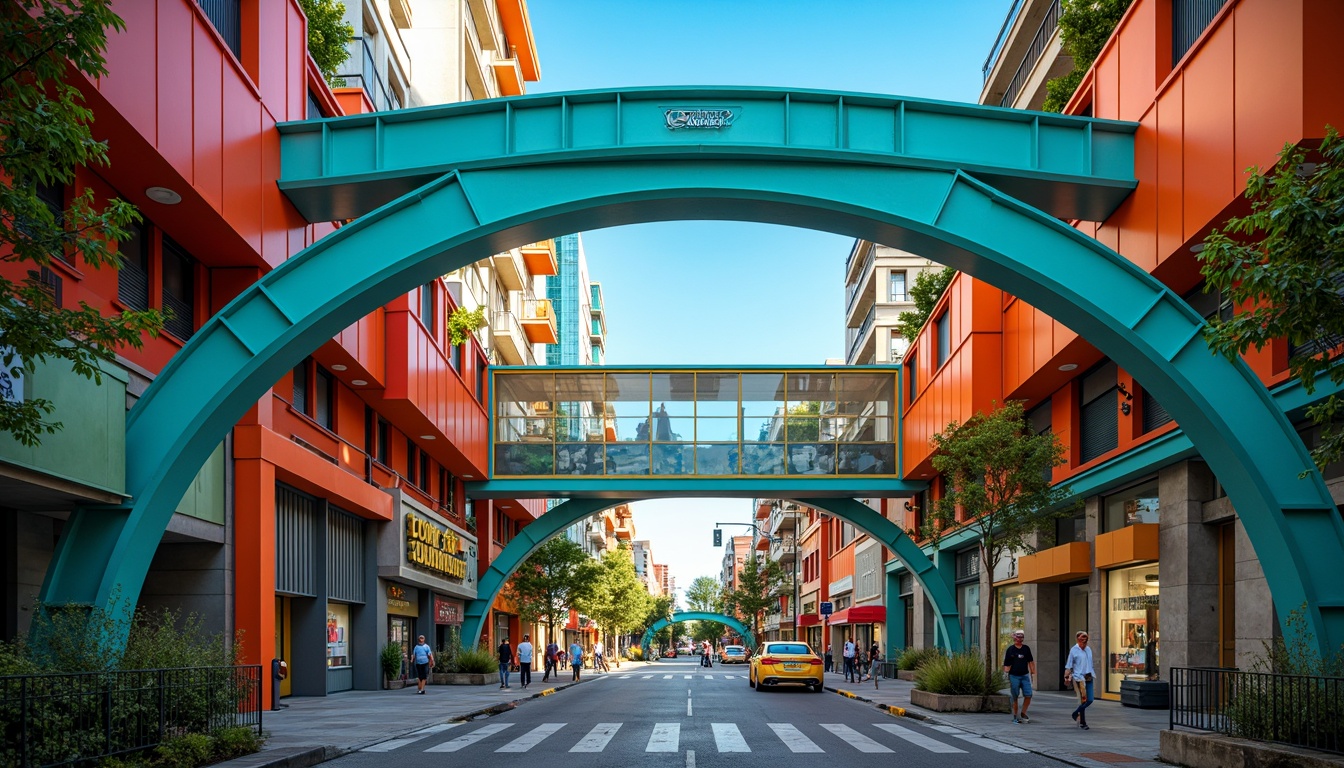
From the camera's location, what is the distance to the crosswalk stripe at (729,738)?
53.8 ft

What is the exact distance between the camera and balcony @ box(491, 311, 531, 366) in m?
56.0

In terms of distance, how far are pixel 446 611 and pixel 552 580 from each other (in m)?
11.2

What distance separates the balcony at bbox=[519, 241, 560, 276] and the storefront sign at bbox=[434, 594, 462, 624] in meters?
22.2

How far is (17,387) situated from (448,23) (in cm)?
3711

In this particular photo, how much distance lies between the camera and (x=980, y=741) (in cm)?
1778

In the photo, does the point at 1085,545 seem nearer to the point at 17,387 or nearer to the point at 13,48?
the point at 17,387

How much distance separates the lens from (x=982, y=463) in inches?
1009

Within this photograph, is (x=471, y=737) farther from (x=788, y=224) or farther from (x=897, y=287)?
(x=897, y=287)

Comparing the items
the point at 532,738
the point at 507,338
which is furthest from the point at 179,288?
the point at 507,338

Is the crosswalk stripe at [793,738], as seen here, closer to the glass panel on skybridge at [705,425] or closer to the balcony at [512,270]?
the glass panel on skybridge at [705,425]

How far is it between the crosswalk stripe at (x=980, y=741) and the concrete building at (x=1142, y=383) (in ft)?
16.5

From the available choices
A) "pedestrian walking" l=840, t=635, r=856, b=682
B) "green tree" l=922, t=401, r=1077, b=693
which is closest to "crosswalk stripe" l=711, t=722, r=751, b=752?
"green tree" l=922, t=401, r=1077, b=693

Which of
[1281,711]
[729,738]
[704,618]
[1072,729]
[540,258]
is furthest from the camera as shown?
[704,618]

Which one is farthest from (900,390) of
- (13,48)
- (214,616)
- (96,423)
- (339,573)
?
(13,48)
